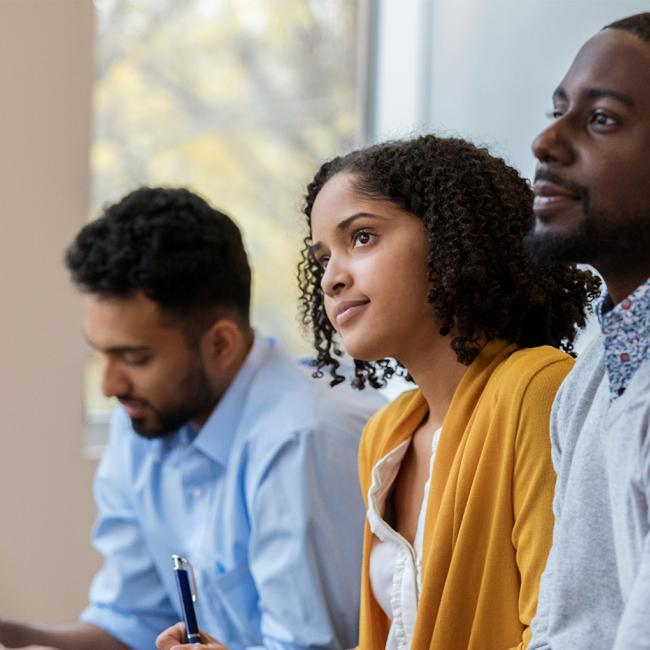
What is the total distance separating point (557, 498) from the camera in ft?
3.61

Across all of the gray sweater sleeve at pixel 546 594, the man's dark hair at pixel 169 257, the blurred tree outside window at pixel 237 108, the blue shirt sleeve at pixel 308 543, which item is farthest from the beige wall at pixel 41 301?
the gray sweater sleeve at pixel 546 594

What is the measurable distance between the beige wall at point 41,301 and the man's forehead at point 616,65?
1800 millimetres

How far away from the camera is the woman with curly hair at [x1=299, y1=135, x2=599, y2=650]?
1211 millimetres

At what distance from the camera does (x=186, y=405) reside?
1990 mm

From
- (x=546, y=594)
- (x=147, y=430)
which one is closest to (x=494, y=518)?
(x=546, y=594)

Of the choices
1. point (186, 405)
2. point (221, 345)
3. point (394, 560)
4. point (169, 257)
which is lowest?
point (394, 560)

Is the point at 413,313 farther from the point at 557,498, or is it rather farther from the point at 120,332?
the point at 120,332

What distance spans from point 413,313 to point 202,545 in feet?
2.49

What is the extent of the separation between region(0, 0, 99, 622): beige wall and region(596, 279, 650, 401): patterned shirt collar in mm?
1839

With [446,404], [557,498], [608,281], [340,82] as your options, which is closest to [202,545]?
[446,404]

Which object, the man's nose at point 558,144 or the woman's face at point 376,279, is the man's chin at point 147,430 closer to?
the woman's face at point 376,279

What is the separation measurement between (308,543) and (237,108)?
62.1 inches

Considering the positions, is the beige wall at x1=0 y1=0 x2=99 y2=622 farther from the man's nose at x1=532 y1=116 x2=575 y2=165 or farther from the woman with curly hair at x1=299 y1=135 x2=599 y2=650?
the man's nose at x1=532 y1=116 x2=575 y2=165

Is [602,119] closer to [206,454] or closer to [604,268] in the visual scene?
[604,268]
